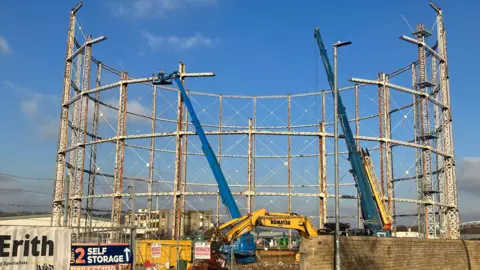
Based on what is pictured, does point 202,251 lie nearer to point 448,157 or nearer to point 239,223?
point 239,223

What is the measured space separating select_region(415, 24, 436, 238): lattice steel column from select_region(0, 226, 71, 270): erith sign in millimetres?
35712

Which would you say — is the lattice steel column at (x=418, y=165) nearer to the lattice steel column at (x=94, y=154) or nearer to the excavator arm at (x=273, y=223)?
the excavator arm at (x=273, y=223)

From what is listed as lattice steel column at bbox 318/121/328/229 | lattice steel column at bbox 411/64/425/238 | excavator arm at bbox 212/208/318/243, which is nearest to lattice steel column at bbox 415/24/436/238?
A: lattice steel column at bbox 411/64/425/238

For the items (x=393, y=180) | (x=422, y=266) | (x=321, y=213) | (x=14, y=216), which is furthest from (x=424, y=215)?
(x=14, y=216)

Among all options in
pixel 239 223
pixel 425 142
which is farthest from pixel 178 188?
pixel 425 142

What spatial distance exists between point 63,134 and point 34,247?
35089mm

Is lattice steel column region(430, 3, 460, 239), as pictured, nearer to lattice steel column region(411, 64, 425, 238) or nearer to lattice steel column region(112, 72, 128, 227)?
lattice steel column region(411, 64, 425, 238)

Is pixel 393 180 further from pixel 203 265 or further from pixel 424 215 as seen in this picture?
pixel 203 265

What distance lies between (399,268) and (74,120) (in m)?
33.3

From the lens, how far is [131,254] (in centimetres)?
1363

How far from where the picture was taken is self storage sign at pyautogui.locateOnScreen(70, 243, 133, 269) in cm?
1287

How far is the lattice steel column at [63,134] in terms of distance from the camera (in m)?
43.8

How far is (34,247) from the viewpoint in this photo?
39.3ft

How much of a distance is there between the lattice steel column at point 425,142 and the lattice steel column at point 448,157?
6.84ft
